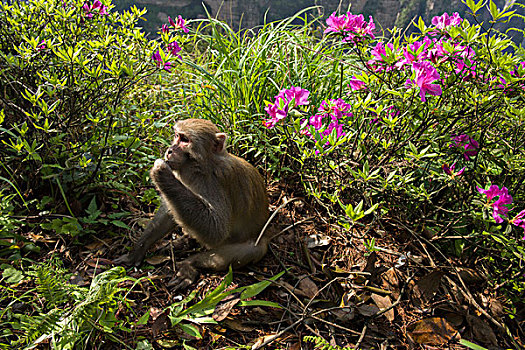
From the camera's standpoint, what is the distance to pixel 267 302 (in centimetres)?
289

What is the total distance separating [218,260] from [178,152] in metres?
1.10

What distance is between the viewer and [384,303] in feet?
10.1

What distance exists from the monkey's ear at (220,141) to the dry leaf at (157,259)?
119 cm

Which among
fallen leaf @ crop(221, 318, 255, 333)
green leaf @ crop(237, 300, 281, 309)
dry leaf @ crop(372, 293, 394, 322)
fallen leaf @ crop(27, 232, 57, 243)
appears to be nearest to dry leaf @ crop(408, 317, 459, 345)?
dry leaf @ crop(372, 293, 394, 322)

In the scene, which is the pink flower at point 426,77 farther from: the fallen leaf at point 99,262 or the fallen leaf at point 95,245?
the fallen leaf at point 95,245

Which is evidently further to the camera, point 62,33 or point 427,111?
point 62,33

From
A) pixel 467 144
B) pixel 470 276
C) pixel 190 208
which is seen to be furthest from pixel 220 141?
pixel 470 276

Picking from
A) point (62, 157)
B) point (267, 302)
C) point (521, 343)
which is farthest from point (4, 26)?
point (521, 343)

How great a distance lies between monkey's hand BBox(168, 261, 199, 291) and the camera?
312 cm

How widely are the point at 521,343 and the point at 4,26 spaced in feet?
19.6

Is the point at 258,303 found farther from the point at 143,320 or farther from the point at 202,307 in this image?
the point at 143,320

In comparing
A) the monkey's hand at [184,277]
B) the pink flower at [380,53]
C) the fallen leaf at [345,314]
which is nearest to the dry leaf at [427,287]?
the fallen leaf at [345,314]

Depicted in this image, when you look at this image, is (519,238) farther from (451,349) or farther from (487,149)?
(451,349)

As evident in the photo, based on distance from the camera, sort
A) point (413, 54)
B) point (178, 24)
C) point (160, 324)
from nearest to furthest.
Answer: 1. point (160, 324)
2. point (413, 54)
3. point (178, 24)
